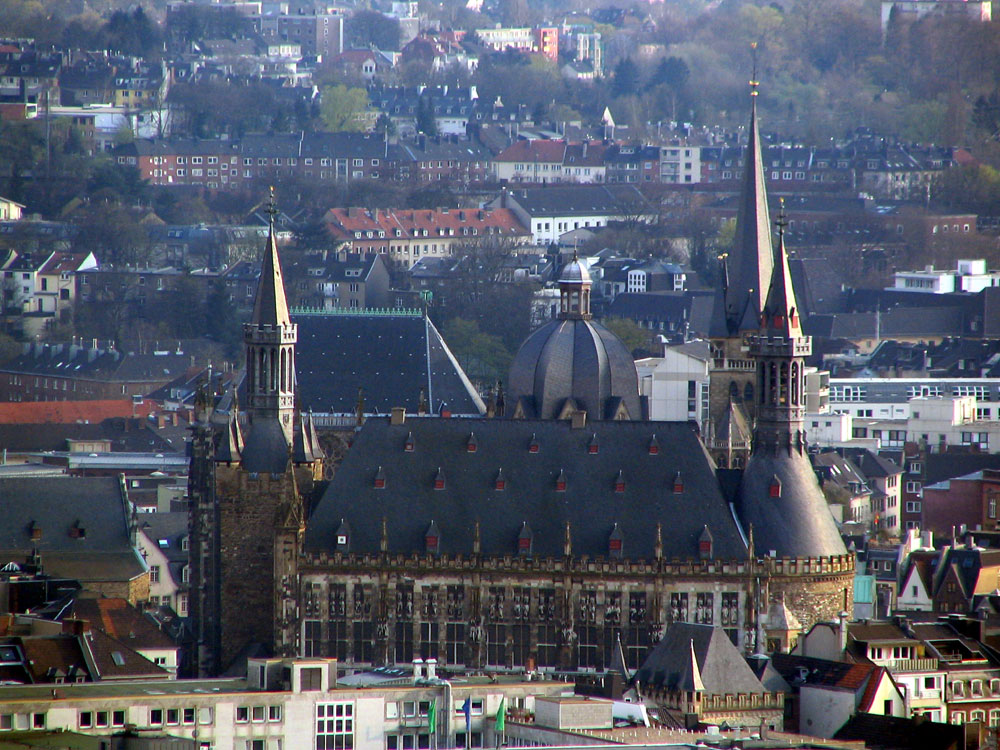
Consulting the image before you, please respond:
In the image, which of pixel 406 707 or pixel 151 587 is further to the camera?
pixel 151 587

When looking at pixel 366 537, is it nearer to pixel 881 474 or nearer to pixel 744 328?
pixel 744 328

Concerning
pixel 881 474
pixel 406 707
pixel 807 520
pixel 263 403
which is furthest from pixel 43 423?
pixel 406 707

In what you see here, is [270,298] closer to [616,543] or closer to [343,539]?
[343,539]

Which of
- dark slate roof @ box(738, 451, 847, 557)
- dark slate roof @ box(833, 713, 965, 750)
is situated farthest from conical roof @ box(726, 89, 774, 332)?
dark slate roof @ box(833, 713, 965, 750)

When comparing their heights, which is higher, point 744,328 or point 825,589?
point 744,328

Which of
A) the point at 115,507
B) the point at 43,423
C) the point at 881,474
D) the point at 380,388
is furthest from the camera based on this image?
the point at 43,423

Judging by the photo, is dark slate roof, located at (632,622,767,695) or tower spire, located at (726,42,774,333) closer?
dark slate roof, located at (632,622,767,695)

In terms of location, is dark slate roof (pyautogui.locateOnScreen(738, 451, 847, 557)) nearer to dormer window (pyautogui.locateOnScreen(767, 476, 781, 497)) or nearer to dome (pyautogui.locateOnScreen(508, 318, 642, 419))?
dormer window (pyautogui.locateOnScreen(767, 476, 781, 497))
